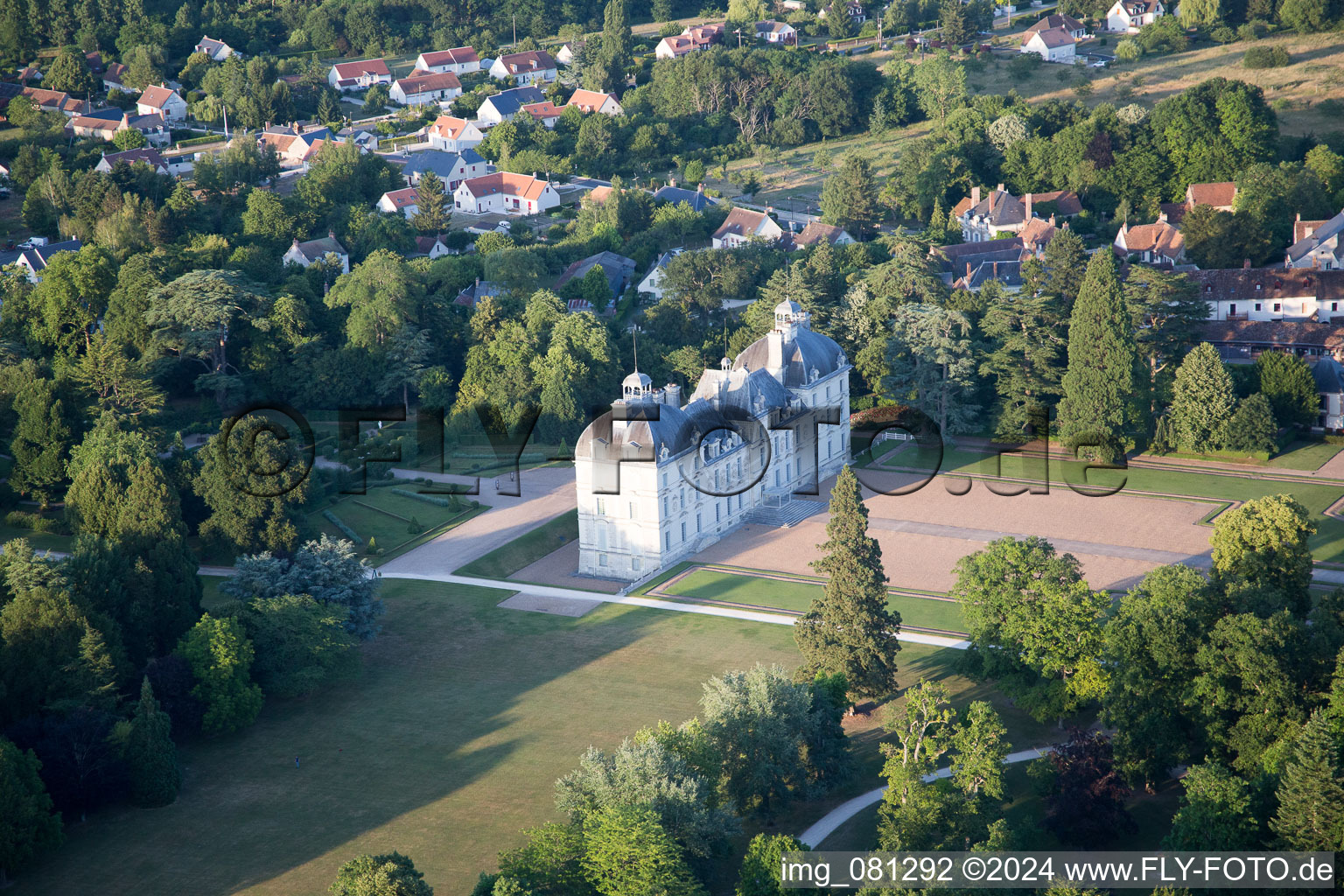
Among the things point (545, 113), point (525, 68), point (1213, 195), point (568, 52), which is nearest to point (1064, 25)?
point (1213, 195)

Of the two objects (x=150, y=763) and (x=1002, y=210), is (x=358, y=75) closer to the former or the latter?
(x=1002, y=210)

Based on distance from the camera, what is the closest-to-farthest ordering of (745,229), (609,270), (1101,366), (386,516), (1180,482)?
1. (386,516)
2. (1180,482)
3. (1101,366)
4. (609,270)
5. (745,229)

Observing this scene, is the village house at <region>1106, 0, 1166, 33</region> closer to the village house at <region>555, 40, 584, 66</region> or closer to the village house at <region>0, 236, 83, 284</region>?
the village house at <region>555, 40, 584, 66</region>

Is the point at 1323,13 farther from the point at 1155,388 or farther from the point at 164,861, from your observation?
the point at 164,861

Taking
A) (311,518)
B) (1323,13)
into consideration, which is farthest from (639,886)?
(1323,13)

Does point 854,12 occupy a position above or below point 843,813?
above

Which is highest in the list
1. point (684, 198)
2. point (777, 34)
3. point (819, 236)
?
point (777, 34)
